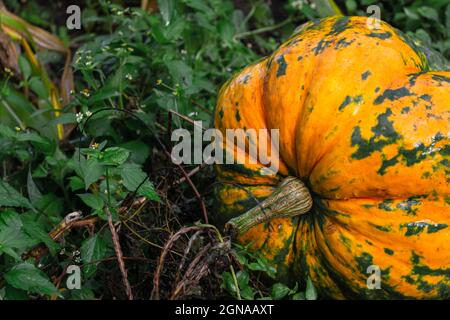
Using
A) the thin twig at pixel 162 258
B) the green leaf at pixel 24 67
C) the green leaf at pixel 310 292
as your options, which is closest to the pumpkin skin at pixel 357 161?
the green leaf at pixel 310 292

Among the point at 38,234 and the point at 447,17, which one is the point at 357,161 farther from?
the point at 447,17

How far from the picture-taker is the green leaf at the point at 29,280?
227 cm

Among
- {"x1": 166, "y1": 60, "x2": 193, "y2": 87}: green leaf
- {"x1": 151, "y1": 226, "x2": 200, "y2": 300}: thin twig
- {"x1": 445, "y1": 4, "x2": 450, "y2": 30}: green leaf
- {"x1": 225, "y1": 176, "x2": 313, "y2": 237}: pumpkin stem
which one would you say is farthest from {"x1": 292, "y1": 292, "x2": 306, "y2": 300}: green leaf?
{"x1": 445, "y1": 4, "x2": 450, "y2": 30}: green leaf

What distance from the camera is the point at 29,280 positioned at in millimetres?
2297

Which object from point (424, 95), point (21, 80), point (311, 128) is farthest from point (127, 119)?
point (424, 95)

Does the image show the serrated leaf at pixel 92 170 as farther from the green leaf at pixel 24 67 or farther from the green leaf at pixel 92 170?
the green leaf at pixel 24 67

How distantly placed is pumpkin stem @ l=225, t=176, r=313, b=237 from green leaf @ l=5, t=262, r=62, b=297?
657mm

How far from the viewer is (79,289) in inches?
102

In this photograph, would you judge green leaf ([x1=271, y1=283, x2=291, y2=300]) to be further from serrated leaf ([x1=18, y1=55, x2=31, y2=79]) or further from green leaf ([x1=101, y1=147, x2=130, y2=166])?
serrated leaf ([x1=18, y1=55, x2=31, y2=79])

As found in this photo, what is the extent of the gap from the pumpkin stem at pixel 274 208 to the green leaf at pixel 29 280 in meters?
0.66

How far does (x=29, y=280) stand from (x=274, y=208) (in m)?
0.90

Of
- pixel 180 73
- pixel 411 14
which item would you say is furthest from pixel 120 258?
pixel 411 14

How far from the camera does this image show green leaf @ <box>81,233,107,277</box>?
8.11ft

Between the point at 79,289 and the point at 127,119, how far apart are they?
97cm
